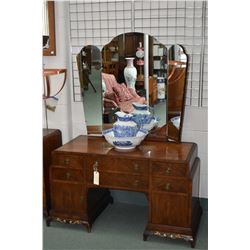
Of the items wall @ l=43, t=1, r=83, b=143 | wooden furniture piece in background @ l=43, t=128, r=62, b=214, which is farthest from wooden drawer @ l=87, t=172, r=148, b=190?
wall @ l=43, t=1, r=83, b=143

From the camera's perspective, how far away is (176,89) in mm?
2355

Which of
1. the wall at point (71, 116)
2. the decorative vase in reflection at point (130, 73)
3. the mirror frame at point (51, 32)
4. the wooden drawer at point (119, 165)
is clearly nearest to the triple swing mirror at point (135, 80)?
the decorative vase in reflection at point (130, 73)

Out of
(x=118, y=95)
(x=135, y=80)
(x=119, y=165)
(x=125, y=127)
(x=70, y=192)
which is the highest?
(x=135, y=80)

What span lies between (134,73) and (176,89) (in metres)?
0.31

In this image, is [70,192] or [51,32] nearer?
[70,192]

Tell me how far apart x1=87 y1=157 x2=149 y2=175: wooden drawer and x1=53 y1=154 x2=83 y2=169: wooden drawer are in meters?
0.07

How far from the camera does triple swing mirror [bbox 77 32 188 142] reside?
2.34 metres

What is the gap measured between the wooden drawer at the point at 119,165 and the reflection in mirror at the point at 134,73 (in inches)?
17.1

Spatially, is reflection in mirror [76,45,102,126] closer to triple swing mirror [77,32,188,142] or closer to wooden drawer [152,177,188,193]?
triple swing mirror [77,32,188,142]

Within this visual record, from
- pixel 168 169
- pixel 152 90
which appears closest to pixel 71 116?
pixel 152 90

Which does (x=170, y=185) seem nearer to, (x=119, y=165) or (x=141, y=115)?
(x=119, y=165)

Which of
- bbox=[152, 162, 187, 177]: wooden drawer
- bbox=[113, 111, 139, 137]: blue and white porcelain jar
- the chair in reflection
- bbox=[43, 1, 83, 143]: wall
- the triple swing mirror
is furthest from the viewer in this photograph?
bbox=[43, 1, 83, 143]: wall

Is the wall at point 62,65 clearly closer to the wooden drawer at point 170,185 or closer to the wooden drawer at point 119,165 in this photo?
the wooden drawer at point 119,165
